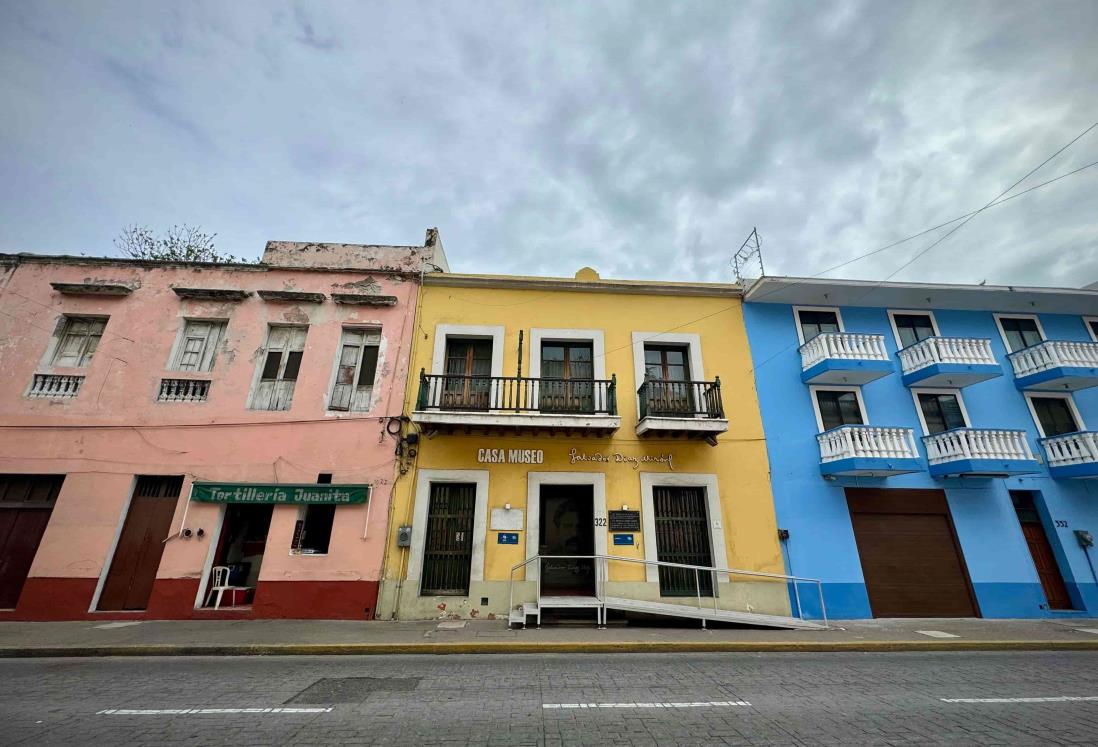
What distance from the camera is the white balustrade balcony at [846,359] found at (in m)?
10.6

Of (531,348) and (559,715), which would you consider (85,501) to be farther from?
(559,715)

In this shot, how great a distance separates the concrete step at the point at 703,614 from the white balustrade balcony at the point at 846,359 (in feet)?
19.9

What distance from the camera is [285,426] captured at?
9.95m

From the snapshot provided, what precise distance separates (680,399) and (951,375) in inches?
291

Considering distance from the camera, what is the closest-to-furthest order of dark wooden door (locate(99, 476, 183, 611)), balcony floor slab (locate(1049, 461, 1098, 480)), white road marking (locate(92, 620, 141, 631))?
1. white road marking (locate(92, 620, 141, 631))
2. dark wooden door (locate(99, 476, 183, 611))
3. balcony floor slab (locate(1049, 461, 1098, 480))

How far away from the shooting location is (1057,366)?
11031mm

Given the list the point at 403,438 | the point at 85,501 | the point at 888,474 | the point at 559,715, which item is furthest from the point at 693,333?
the point at 85,501

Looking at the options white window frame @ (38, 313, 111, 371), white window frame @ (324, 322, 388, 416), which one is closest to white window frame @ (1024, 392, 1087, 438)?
white window frame @ (324, 322, 388, 416)

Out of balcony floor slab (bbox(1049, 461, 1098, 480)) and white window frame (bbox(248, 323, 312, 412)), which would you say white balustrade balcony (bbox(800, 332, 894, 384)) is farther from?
white window frame (bbox(248, 323, 312, 412))

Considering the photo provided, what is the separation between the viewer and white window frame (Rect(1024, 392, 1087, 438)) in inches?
449

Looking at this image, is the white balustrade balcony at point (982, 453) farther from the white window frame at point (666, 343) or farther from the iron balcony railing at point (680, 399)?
the white window frame at point (666, 343)

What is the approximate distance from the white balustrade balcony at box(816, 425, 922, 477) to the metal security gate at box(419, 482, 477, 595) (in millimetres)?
9016

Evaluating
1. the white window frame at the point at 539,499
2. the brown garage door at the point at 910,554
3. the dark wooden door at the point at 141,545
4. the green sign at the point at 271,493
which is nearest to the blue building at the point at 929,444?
the brown garage door at the point at 910,554

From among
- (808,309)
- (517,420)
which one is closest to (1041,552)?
(808,309)
